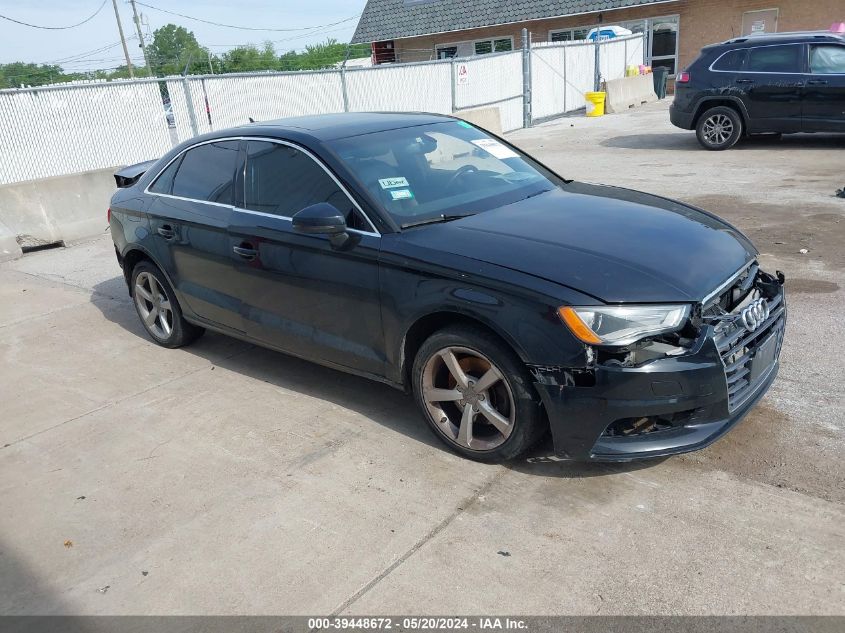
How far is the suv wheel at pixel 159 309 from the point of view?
18.6ft

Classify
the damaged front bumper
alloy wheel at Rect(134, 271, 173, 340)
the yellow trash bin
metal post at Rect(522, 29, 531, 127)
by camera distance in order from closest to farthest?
the damaged front bumper
alloy wheel at Rect(134, 271, 173, 340)
metal post at Rect(522, 29, 531, 127)
the yellow trash bin

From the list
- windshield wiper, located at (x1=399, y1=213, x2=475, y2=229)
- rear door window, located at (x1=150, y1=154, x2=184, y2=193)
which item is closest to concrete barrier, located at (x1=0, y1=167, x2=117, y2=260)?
rear door window, located at (x1=150, y1=154, x2=184, y2=193)

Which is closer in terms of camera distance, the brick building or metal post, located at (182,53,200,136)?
metal post, located at (182,53,200,136)

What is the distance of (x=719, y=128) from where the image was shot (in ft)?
42.1

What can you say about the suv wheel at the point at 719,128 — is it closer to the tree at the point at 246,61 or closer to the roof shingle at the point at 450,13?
the roof shingle at the point at 450,13

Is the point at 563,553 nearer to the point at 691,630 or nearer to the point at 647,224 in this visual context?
the point at 691,630

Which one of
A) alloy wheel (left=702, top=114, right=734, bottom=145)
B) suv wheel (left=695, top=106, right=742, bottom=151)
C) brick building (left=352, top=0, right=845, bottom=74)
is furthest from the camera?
brick building (left=352, top=0, right=845, bottom=74)

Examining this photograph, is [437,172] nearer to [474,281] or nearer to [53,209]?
[474,281]

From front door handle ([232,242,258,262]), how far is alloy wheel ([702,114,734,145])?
416 inches

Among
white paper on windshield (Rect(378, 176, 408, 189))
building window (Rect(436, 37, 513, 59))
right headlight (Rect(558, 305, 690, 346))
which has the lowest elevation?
right headlight (Rect(558, 305, 690, 346))

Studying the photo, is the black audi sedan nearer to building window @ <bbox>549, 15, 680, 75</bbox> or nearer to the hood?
the hood

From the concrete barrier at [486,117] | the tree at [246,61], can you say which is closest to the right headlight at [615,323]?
the concrete barrier at [486,117]

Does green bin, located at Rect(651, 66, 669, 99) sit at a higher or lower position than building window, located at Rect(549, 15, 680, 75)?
lower

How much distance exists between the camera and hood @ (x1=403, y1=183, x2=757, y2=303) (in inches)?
131
